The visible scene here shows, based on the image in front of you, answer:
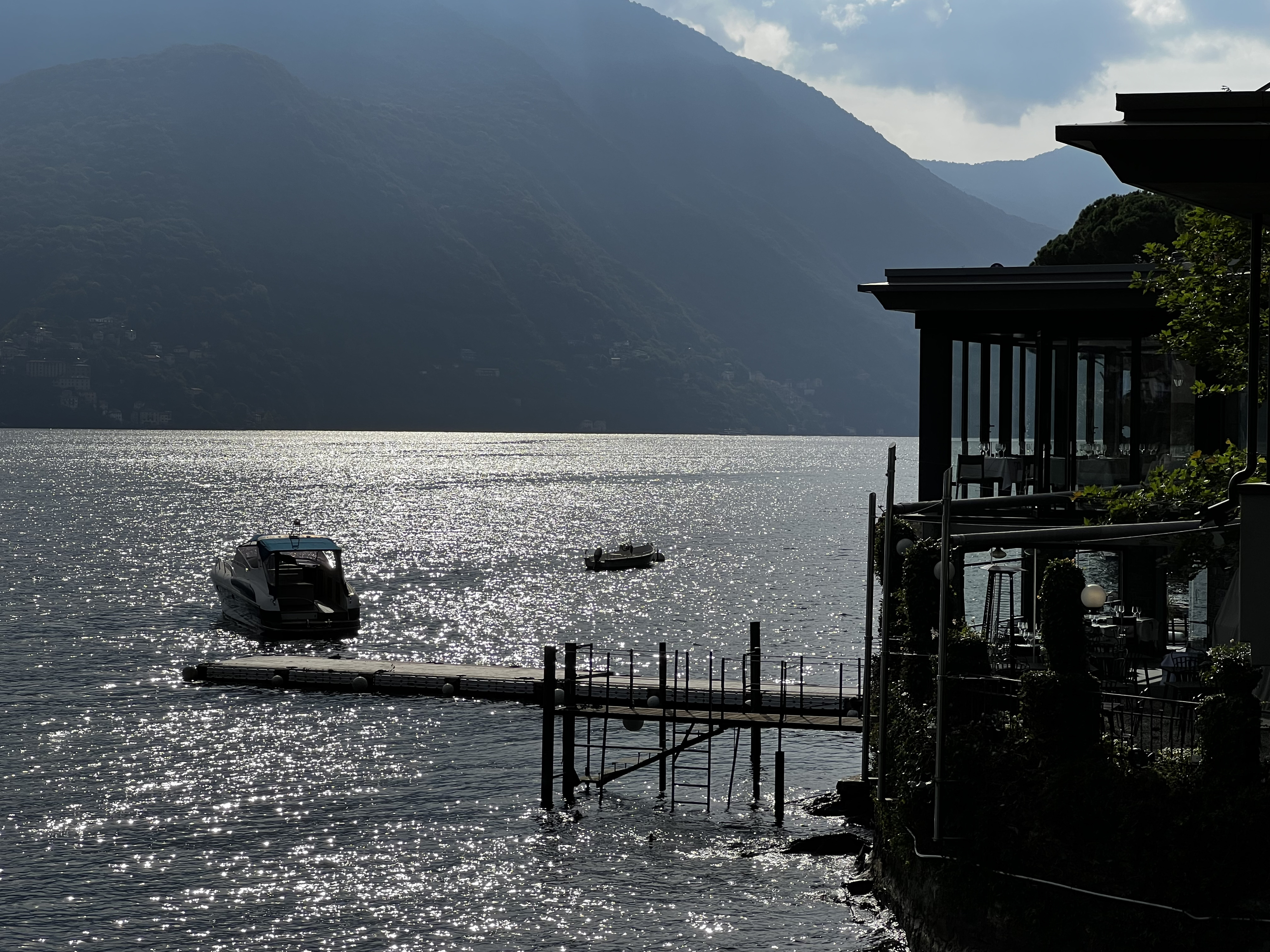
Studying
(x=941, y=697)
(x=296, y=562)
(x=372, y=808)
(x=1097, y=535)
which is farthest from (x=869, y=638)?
(x=296, y=562)

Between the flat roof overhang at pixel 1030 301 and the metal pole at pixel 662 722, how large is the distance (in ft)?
38.9

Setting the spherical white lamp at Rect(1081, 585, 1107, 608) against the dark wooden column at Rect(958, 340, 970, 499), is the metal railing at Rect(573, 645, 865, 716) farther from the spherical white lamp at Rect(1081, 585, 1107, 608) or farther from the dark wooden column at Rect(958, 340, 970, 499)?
the spherical white lamp at Rect(1081, 585, 1107, 608)

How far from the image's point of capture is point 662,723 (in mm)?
38625

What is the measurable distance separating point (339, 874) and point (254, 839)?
4.08m

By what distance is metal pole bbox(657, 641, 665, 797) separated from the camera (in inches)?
1475

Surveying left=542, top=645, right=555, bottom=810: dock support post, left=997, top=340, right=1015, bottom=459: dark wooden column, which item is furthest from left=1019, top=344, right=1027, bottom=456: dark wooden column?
left=542, top=645, right=555, bottom=810: dock support post

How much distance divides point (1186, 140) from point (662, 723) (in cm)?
2534

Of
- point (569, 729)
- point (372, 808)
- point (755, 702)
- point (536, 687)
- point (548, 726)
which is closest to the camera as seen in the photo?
point (755, 702)

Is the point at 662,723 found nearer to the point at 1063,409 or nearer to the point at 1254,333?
the point at 1063,409

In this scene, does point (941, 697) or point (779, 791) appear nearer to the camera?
point (941, 697)

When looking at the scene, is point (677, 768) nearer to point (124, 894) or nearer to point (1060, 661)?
point (124, 894)

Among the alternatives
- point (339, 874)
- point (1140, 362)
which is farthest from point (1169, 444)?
point (339, 874)

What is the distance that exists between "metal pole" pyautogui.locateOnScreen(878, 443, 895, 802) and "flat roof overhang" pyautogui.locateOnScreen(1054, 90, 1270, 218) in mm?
7587

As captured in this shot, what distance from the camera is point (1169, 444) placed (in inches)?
1246
